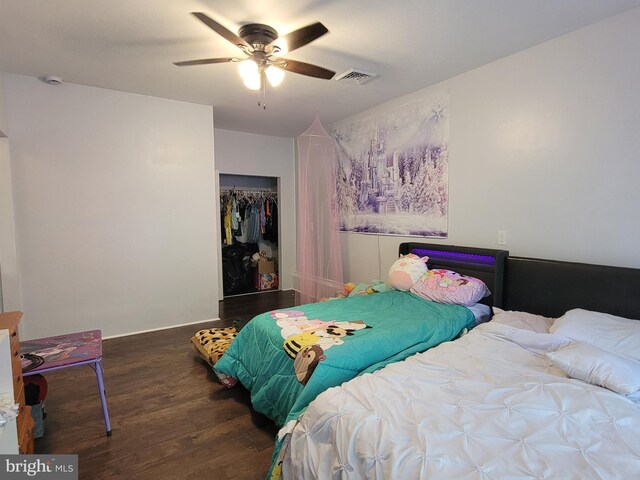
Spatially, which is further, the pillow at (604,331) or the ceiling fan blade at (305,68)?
the ceiling fan blade at (305,68)

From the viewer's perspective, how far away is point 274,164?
217 inches

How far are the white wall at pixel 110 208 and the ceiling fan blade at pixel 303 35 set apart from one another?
89.7 inches

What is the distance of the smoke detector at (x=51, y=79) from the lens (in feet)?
10.2

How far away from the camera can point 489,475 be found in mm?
1014

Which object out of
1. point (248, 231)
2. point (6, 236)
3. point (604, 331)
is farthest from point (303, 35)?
point (248, 231)

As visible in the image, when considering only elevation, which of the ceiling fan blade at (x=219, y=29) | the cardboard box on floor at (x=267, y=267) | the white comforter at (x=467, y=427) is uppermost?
the ceiling fan blade at (x=219, y=29)

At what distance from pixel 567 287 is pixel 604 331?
529mm

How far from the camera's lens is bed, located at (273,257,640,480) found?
108cm

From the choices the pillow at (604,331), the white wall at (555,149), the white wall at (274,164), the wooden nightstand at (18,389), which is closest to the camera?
the wooden nightstand at (18,389)

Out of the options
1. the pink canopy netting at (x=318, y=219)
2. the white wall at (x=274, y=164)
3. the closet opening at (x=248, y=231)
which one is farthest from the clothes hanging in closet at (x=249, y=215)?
the pink canopy netting at (x=318, y=219)

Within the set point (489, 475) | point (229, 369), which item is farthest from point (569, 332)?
point (229, 369)

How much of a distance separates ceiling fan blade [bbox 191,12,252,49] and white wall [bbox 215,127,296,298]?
2.99 metres

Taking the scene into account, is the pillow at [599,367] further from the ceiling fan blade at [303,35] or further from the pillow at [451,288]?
the ceiling fan blade at [303,35]

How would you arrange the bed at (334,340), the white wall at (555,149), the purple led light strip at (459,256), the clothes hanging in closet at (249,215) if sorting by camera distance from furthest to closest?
the clothes hanging in closet at (249,215) < the purple led light strip at (459,256) < the white wall at (555,149) < the bed at (334,340)
